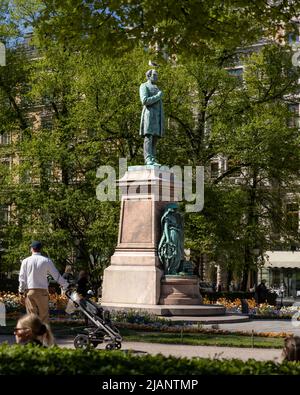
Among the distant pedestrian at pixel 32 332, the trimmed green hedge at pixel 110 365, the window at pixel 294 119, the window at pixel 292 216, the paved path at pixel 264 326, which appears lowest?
the paved path at pixel 264 326

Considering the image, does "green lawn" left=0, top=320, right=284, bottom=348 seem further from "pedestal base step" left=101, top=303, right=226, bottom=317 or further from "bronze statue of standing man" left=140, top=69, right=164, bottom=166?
"bronze statue of standing man" left=140, top=69, right=164, bottom=166

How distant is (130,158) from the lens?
111 ft

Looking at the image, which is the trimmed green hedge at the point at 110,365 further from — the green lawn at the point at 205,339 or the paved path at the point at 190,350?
the green lawn at the point at 205,339

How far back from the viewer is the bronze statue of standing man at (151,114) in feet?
73.1

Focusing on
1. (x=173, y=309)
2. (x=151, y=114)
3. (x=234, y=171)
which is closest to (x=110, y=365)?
(x=173, y=309)

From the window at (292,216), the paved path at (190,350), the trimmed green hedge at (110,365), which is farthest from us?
the window at (292,216)

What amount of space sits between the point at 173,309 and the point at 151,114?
19.7 feet

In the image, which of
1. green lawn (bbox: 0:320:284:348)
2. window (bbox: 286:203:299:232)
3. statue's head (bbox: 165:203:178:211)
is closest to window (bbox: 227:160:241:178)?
window (bbox: 286:203:299:232)

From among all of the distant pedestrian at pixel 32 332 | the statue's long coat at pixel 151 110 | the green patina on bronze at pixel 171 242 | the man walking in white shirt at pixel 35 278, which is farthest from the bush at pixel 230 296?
the distant pedestrian at pixel 32 332

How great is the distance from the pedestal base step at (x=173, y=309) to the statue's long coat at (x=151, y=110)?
520cm

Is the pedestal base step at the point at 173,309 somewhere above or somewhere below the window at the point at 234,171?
below
